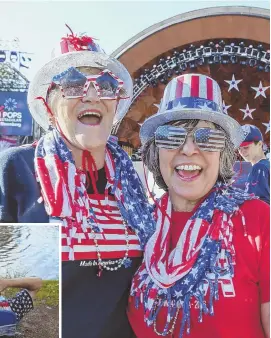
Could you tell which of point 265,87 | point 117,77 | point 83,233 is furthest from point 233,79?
point 83,233

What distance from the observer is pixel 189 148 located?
1520mm

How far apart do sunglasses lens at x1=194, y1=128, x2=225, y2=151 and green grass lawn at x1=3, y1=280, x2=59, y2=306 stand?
612 mm

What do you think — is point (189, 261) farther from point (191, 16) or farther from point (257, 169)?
point (191, 16)

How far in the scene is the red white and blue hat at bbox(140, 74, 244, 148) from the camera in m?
1.54

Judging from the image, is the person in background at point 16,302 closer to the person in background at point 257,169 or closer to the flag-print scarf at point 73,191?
the flag-print scarf at point 73,191

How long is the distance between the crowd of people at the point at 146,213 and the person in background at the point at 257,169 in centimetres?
254

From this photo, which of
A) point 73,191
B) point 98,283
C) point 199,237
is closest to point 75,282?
point 98,283

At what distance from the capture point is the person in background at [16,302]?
1.13m

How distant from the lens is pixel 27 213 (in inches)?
60.5

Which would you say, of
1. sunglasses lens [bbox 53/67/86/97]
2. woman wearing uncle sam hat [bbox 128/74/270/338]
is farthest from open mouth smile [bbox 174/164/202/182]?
sunglasses lens [bbox 53/67/86/97]

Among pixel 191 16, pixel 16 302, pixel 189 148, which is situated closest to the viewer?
pixel 16 302

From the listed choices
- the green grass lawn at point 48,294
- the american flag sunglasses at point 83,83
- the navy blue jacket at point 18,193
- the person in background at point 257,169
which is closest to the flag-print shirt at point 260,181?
the person in background at point 257,169

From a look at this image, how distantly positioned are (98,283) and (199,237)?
0.36m

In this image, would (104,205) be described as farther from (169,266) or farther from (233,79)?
(233,79)
